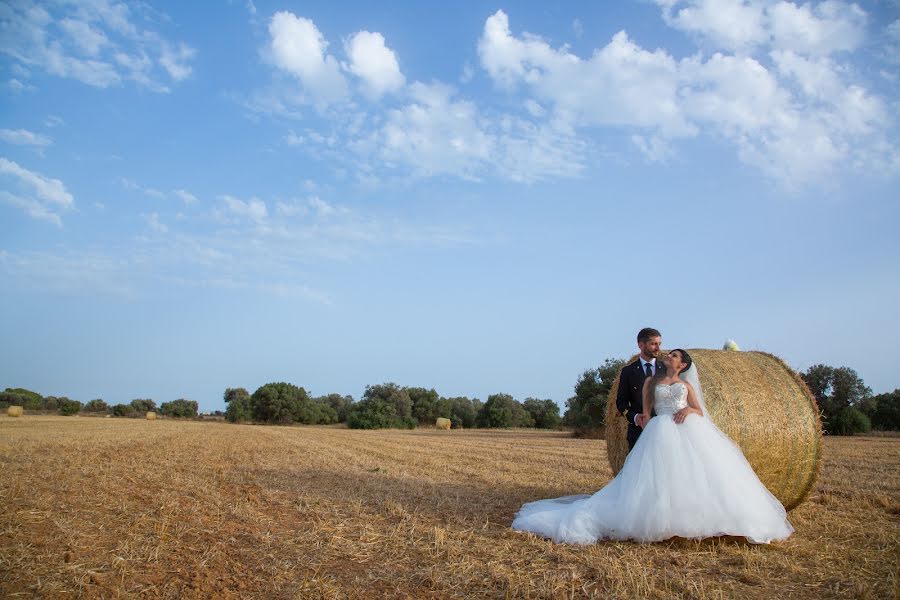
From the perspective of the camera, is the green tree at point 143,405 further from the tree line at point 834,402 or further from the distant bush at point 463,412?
the tree line at point 834,402

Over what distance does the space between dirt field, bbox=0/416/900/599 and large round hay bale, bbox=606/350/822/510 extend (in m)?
0.47

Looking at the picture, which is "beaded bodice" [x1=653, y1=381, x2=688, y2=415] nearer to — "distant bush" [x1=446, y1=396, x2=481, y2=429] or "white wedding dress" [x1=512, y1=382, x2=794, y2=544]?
"white wedding dress" [x1=512, y1=382, x2=794, y2=544]

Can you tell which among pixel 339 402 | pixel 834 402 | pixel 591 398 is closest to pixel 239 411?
pixel 339 402

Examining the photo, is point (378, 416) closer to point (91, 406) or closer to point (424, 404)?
point (424, 404)

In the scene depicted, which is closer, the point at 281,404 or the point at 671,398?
the point at 671,398

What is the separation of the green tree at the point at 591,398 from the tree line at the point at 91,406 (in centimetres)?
5087

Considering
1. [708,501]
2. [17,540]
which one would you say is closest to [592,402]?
[708,501]

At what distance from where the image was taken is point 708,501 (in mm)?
5250

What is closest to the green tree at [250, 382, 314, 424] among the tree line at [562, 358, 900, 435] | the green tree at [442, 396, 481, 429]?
the green tree at [442, 396, 481, 429]

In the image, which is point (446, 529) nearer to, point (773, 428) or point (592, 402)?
point (773, 428)

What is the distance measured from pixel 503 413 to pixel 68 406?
133 feet

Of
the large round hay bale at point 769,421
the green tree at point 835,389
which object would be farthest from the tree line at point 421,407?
the large round hay bale at point 769,421

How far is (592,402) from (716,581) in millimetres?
22236

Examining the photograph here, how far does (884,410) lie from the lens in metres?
28.2
